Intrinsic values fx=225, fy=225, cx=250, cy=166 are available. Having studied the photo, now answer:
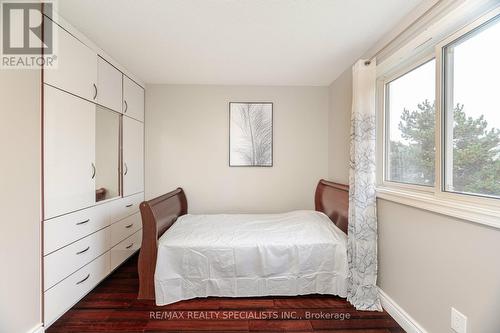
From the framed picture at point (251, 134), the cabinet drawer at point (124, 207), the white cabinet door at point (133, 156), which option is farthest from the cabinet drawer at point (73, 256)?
the framed picture at point (251, 134)

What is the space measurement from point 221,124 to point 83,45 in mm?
1697

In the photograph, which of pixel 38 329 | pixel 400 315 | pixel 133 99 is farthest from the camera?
pixel 133 99

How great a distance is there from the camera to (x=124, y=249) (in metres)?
2.67

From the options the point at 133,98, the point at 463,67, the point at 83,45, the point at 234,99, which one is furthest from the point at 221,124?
the point at 463,67

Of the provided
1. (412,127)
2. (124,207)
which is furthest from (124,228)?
(412,127)

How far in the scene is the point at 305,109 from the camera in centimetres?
329

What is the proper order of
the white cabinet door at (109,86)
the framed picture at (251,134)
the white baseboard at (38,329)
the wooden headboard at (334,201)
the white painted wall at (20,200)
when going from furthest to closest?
the framed picture at (251,134), the wooden headboard at (334,201), the white cabinet door at (109,86), the white baseboard at (38,329), the white painted wall at (20,200)

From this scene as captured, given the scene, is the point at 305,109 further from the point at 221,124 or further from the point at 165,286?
the point at 165,286

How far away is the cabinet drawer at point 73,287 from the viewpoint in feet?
5.45

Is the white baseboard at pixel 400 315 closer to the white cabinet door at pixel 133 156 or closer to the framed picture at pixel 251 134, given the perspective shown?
the framed picture at pixel 251 134

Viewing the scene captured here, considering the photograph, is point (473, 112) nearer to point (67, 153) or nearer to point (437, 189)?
point (437, 189)

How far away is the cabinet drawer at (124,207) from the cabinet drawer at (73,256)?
167 millimetres

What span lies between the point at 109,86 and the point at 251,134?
1776 millimetres

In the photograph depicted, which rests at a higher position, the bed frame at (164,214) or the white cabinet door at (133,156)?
the white cabinet door at (133,156)
